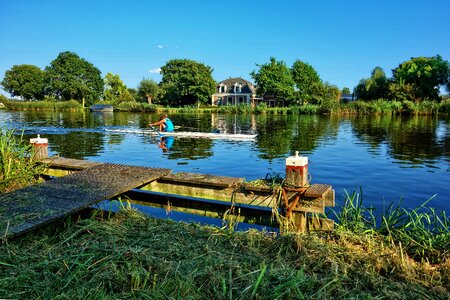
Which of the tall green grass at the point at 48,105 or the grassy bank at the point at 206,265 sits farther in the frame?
the tall green grass at the point at 48,105

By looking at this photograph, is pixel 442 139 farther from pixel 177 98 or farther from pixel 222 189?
pixel 177 98

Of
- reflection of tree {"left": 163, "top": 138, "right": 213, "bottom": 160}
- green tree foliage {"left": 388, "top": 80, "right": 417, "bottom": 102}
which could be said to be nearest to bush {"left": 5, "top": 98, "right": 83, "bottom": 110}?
reflection of tree {"left": 163, "top": 138, "right": 213, "bottom": 160}

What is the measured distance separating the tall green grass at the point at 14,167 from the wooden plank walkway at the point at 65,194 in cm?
147

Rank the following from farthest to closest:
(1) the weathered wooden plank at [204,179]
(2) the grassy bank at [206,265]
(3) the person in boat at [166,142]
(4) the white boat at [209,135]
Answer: (4) the white boat at [209,135], (3) the person in boat at [166,142], (1) the weathered wooden plank at [204,179], (2) the grassy bank at [206,265]

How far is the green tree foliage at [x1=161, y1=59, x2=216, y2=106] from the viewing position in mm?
78125

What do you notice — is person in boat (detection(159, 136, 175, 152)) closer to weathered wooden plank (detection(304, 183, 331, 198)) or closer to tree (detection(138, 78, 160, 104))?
weathered wooden plank (detection(304, 183, 331, 198))

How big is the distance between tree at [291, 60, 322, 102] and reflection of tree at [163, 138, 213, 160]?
A: 5314cm

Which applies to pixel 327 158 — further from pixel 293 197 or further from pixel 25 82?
pixel 25 82

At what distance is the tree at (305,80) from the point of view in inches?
2881

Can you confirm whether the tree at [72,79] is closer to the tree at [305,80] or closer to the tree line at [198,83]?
the tree line at [198,83]

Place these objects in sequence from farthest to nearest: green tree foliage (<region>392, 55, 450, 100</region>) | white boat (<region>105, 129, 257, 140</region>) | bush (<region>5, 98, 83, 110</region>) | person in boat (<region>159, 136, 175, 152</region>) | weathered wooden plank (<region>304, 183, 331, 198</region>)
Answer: bush (<region>5, 98, 83, 110</region>) → green tree foliage (<region>392, 55, 450, 100</region>) → white boat (<region>105, 129, 257, 140</region>) → person in boat (<region>159, 136, 175, 152</region>) → weathered wooden plank (<region>304, 183, 331, 198</region>)

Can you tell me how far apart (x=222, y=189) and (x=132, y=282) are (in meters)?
3.31

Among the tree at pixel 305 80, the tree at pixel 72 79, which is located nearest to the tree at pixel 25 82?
the tree at pixel 72 79

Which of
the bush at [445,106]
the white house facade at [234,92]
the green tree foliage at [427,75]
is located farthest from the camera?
the white house facade at [234,92]
